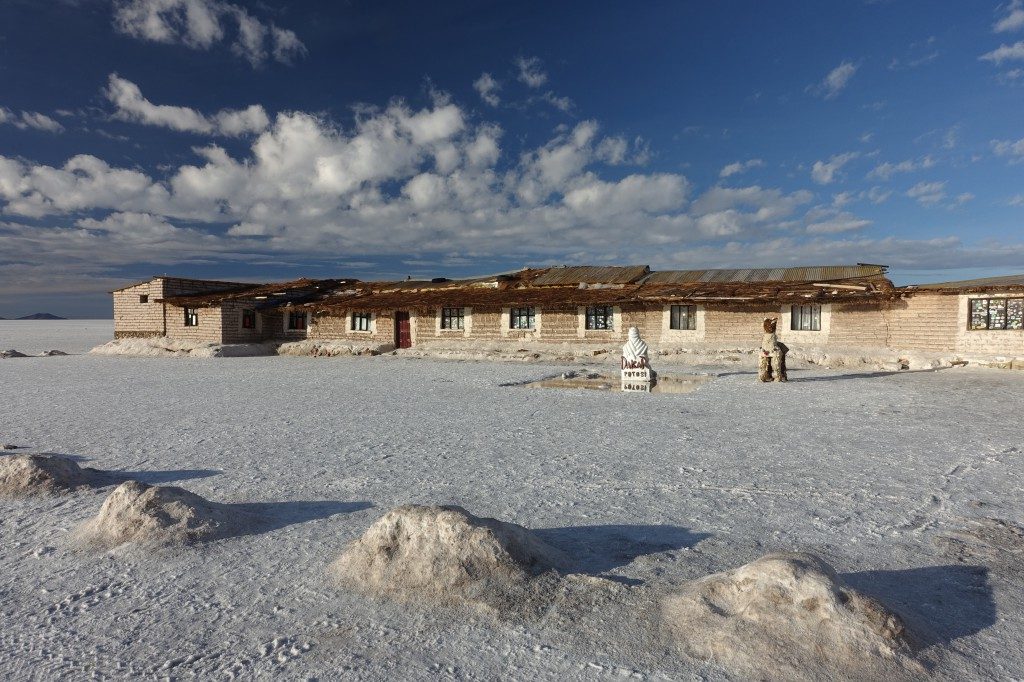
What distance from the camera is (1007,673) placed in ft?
8.32

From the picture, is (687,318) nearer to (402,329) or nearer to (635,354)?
(635,354)

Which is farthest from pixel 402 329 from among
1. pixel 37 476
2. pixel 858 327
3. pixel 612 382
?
pixel 37 476

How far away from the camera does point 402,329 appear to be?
26594mm

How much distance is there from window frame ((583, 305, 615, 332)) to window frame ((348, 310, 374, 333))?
1090 cm

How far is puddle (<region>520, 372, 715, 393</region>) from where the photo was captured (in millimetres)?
13641

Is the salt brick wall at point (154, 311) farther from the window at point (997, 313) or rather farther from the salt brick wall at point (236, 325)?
the window at point (997, 313)

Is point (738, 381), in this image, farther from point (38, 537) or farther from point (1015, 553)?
point (38, 537)

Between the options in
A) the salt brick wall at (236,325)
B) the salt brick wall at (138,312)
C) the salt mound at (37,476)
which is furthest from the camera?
the salt brick wall at (138,312)

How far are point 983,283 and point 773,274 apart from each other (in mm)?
6999

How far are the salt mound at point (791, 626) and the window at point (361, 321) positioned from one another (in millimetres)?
25687

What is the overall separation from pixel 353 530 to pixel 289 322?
27.0 metres

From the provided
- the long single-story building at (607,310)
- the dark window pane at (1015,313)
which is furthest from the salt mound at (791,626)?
the dark window pane at (1015,313)

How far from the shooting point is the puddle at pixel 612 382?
13641 millimetres

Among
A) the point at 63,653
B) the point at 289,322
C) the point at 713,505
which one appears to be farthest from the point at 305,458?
the point at 289,322
